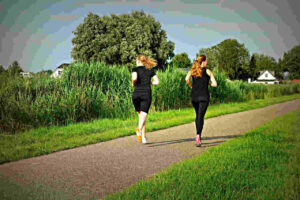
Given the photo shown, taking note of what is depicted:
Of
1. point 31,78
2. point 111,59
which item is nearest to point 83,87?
point 31,78

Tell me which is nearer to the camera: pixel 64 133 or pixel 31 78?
pixel 64 133

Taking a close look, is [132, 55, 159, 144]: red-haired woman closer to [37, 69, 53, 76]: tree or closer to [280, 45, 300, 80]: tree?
[37, 69, 53, 76]: tree

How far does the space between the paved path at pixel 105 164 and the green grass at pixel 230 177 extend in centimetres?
41

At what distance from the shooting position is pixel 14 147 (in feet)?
19.0

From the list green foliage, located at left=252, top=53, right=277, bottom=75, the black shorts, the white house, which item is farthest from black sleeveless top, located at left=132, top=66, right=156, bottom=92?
green foliage, located at left=252, top=53, right=277, bottom=75

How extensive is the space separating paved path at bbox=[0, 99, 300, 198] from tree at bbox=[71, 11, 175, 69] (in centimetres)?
3278

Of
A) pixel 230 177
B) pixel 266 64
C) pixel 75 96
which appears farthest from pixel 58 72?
pixel 266 64

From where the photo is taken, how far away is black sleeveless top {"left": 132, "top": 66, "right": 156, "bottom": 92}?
6.09 metres

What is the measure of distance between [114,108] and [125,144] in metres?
4.51

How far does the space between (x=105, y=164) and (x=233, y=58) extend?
76.3 meters

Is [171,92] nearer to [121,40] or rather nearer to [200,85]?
[200,85]

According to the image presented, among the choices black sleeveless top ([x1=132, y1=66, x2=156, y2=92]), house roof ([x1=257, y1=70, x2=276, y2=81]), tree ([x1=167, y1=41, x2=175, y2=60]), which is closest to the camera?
black sleeveless top ([x1=132, y1=66, x2=156, y2=92])

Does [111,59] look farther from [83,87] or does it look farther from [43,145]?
[43,145]

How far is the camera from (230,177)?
367 cm
